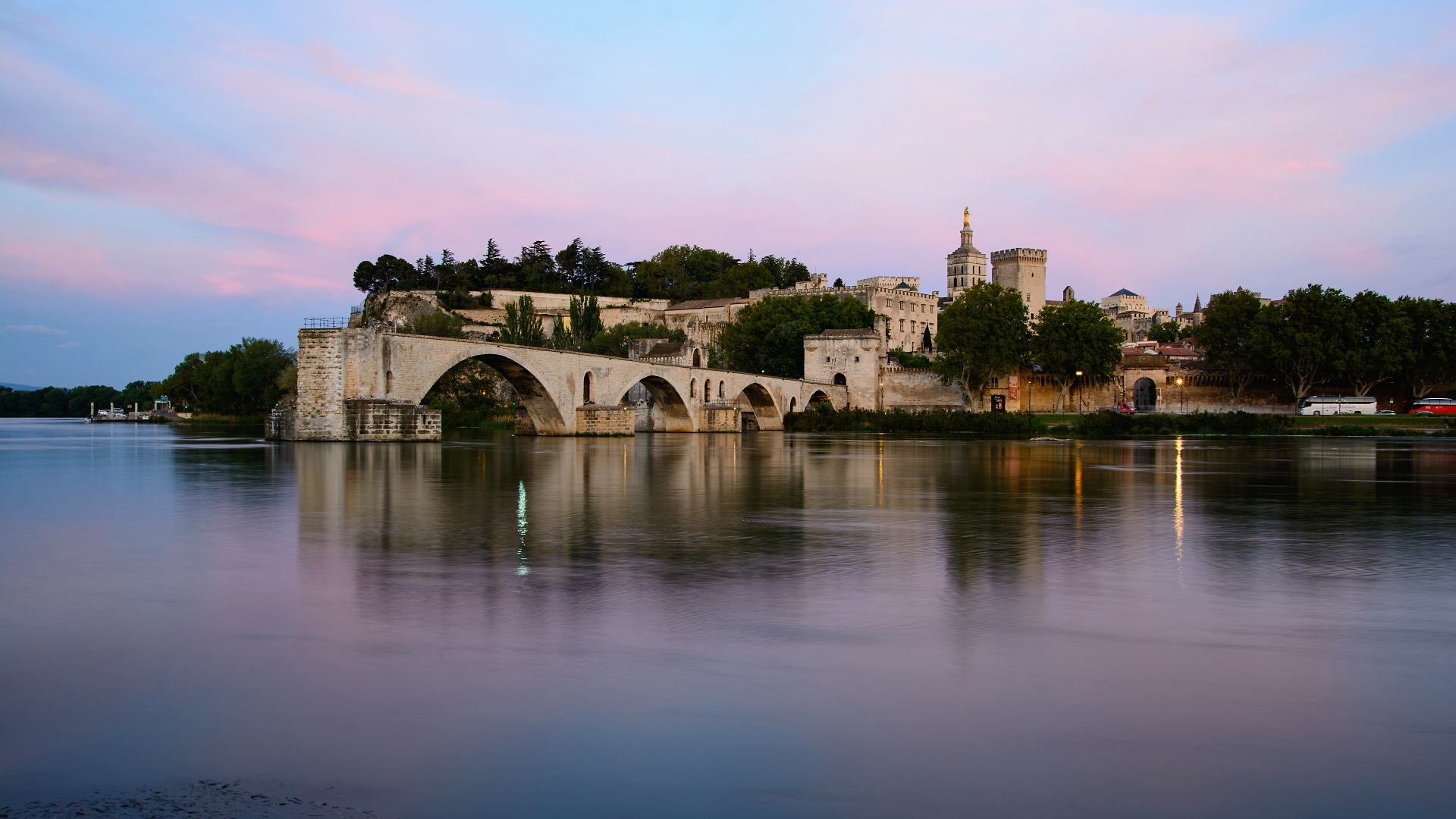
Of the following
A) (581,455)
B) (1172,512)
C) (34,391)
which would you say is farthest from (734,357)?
(34,391)

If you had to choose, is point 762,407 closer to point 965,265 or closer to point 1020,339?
point 1020,339

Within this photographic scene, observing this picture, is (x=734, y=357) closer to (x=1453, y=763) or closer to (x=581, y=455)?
(x=581, y=455)

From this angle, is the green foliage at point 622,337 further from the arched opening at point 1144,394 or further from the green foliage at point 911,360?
the arched opening at point 1144,394

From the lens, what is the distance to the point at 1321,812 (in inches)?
123

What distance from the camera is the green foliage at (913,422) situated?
1726 inches

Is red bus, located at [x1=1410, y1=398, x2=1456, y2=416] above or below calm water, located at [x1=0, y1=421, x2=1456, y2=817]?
above

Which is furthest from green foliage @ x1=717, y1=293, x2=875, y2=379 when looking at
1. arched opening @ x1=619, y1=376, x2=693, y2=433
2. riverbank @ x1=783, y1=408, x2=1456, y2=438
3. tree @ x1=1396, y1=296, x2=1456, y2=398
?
tree @ x1=1396, y1=296, x2=1456, y2=398

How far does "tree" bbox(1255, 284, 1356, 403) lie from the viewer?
163ft

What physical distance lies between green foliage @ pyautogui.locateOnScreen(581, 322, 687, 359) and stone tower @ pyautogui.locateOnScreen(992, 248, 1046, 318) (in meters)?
30.8

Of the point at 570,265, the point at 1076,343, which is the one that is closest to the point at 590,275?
the point at 570,265

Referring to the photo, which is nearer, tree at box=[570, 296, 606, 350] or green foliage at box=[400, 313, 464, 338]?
green foliage at box=[400, 313, 464, 338]

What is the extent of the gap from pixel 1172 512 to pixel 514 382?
1153 inches

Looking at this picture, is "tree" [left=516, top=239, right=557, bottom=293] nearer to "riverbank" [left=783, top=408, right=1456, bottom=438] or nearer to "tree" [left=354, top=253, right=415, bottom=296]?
"tree" [left=354, top=253, right=415, bottom=296]

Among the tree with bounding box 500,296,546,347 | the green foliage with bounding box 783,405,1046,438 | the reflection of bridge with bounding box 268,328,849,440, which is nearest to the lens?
the reflection of bridge with bounding box 268,328,849,440
